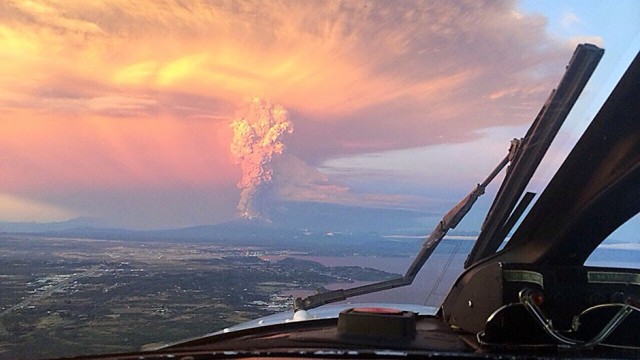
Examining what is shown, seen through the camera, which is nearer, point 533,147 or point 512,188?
point 533,147

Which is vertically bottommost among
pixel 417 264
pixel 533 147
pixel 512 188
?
pixel 417 264

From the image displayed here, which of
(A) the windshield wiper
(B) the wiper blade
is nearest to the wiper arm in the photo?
(A) the windshield wiper

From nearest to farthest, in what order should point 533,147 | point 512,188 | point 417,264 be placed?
point 533,147 < point 512,188 < point 417,264

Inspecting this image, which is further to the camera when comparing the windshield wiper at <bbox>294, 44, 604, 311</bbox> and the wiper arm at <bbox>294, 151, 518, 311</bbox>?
the wiper arm at <bbox>294, 151, 518, 311</bbox>

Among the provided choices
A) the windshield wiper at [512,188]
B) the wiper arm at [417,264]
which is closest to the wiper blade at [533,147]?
the windshield wiper at [512,188]

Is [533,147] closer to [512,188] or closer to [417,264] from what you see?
[512,188]

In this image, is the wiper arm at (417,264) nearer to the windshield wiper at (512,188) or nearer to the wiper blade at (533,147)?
the windshield wiper at (512,188)

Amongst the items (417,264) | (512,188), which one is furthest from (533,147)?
(417,264)

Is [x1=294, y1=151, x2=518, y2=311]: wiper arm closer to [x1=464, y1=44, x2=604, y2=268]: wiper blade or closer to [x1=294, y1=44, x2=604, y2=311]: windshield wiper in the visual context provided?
[x1=294, y1=44, x2=604, y2=311]: windshield wiper

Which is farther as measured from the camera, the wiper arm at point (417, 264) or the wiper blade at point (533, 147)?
the wiper arm at point (417, 264)
